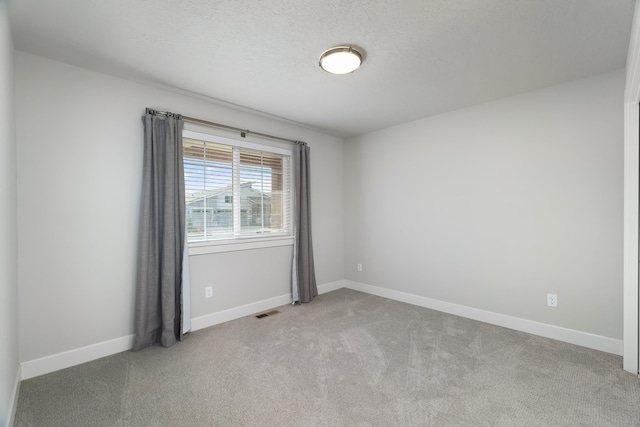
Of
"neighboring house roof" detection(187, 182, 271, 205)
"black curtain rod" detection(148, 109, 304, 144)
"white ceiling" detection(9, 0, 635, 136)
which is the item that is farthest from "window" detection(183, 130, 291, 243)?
"white ceiling" detection(9, 0, 635, 136)

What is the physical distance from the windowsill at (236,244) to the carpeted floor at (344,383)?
85 centimetres

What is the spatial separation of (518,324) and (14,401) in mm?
4159

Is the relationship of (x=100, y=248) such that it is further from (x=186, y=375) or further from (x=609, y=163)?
(x=609, y=163)

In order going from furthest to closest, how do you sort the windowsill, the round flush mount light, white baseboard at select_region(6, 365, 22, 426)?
1. the windowsill
2. the round flush mount light
3. white baseboard at select_region(6, 365, 22, 426)

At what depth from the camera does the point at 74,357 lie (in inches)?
93.2

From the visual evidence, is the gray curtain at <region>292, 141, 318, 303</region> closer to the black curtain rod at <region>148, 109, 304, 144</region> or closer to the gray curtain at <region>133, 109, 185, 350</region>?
the black curtain rod at <region>148, 109, 304, 144</region>

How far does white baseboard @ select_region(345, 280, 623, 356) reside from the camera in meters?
2.55

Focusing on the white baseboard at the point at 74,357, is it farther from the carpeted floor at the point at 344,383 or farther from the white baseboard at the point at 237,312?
the white baseboard at the point at 237,312

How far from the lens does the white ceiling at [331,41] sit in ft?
5.76

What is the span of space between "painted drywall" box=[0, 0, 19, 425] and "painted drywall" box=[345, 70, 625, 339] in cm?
376

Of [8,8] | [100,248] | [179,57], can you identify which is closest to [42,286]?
[100,248]

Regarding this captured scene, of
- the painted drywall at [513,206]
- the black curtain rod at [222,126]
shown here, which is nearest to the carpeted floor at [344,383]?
the painted drywall at [513,206]

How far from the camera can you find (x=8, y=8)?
1.74 meters

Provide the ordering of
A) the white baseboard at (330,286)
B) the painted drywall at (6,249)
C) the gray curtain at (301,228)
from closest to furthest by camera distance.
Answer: the painted drywall at (6,249) < the gray curtain at (301,228) < the white baseboard at (330,286)
